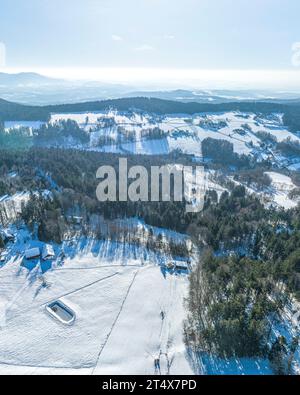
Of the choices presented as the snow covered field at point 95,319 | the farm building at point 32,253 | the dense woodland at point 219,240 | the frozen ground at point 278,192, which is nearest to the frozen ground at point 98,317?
the snow covered field at point 95,319

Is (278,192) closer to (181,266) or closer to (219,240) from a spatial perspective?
(219,240)

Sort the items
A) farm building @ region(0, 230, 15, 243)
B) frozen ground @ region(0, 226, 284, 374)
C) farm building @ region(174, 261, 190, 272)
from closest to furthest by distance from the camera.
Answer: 1. frozen ground @ region(0, 226, 284, 374)
2. farm building @ region(174, 261, 190, 272)
3. farm building @ region(0, 230, 15, 243)

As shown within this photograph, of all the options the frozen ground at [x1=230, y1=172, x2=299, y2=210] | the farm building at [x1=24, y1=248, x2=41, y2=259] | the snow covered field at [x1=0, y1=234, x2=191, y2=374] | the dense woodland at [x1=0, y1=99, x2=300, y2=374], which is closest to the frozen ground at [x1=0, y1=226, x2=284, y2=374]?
the snow covered field at [x1=0, y1=234, x2=191, y2=374]

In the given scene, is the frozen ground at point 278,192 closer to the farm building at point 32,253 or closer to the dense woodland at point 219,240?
the dense woodland at point 219,240

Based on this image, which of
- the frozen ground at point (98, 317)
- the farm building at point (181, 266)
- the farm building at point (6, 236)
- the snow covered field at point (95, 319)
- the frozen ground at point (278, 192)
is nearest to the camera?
the frozen ground at point (98, 317)

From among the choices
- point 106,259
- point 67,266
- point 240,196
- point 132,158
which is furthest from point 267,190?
point 67,266

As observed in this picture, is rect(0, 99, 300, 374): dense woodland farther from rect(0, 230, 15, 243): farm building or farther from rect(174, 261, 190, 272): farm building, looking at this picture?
rect(0, 230, 15, 243): farm building

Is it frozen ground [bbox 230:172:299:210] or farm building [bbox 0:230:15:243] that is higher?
farm building [bbox 0:230:15:243]

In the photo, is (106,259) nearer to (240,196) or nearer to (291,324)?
(291,324)
